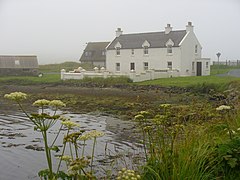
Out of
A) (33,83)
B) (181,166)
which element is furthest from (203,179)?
(33,83)

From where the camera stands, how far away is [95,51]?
7369cm

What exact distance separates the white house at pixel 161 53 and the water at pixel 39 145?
25709 mm

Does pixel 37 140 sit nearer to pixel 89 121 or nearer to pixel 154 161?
pixel 89 121

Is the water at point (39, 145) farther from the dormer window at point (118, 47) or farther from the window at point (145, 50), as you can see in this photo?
the dormer window at point (118, 47)

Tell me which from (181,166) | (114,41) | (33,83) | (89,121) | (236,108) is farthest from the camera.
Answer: (114,41)

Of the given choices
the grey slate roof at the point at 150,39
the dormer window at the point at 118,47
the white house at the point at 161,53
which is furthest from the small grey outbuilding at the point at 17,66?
the dormer window at the point at 118,47

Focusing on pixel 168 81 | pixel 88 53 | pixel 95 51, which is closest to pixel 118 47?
pixel 168 81

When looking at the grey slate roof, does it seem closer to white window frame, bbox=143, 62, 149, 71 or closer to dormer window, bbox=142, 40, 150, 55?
dormer window, bbox=142, 40, 150, 55

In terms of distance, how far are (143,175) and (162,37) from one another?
44942mm

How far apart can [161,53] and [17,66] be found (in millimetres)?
26748

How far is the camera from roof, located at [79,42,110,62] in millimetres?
71819

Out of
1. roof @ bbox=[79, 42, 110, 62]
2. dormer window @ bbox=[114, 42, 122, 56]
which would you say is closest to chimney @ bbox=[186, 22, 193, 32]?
dormer window @ bbox=[114, 42, 122, 56]

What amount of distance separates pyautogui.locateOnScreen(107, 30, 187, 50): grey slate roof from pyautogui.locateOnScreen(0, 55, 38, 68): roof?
53.7ft

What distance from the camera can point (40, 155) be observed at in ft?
36.3
